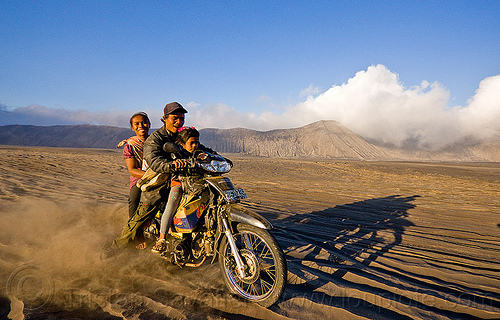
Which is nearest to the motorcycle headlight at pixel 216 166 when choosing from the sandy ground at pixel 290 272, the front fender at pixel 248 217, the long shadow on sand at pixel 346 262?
the front fender at pixel 248 217

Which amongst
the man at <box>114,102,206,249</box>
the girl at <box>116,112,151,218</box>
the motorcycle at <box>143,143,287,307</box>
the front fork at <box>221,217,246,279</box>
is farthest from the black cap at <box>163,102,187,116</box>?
the front fork at <box>221,217,246,279</box>

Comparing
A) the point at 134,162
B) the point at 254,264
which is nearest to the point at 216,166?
the point at 254,264

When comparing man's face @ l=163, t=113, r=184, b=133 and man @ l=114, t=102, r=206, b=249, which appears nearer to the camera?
man @ l=114, t=102, r=206, b=249

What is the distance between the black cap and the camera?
3.11m

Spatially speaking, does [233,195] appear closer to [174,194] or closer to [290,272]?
[174,194]

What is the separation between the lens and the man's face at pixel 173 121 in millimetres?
3180

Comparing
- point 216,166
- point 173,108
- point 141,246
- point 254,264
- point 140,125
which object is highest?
point 173,108

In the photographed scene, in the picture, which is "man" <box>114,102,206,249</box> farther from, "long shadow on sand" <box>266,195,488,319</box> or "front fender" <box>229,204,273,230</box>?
"long shadow on sand" <box>266,195,488,319</box>

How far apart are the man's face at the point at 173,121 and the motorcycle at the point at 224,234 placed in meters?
0.73

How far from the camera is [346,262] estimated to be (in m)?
3.34

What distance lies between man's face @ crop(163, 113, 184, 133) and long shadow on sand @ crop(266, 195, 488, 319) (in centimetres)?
227

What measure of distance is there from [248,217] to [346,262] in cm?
178

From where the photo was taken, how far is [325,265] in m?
3.21

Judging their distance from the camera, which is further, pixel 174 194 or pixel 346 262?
pixel 346 262
